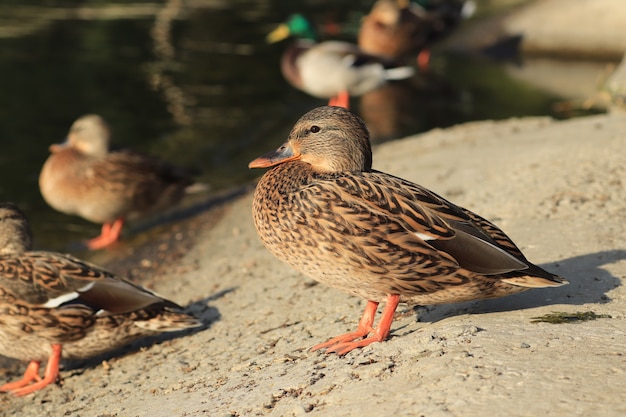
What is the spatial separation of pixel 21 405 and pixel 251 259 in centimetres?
209

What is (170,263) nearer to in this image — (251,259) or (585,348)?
(251,259)

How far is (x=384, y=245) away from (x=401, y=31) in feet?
40.9

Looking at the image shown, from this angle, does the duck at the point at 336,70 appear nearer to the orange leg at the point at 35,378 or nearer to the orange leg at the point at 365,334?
the orange leg at the point at 35,378

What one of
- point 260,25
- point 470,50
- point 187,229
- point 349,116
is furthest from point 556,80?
point 349,116

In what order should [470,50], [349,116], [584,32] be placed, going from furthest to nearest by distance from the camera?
[470,50], [584,32], [349,116]

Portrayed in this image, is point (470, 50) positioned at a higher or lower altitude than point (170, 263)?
higher

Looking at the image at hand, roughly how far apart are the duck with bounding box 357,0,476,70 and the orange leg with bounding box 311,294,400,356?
11.7 metres

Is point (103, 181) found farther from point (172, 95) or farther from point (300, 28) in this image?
point (300, 28)

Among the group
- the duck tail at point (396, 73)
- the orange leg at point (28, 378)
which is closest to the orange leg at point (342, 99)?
the duck tail at point (396, 73)

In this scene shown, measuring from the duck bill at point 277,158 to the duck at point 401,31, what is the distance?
11266 mm

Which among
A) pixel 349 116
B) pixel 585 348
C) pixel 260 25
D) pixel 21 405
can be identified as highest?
pixel 260 25

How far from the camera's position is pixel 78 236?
30.2 feet

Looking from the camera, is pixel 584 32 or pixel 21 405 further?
pixel 584 32

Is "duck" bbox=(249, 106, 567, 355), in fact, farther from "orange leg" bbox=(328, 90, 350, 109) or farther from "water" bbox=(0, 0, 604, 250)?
"orange leg" bbox=(328, 90, 350, 109)
